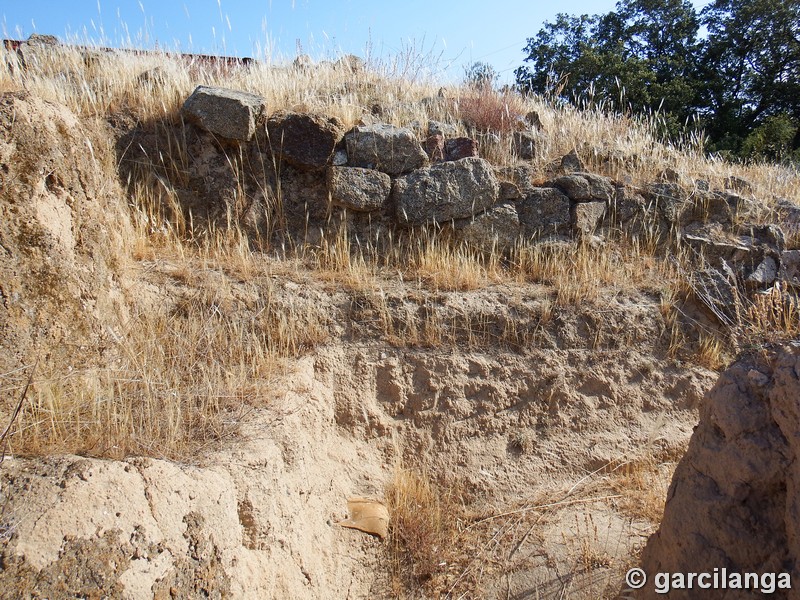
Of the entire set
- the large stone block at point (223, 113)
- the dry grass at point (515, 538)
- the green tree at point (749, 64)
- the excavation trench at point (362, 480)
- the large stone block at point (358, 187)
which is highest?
the green tree at point (749, 64)

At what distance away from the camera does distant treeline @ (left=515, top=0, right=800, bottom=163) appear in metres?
16.0

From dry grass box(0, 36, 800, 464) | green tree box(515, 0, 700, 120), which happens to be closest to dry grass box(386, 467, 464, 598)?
dry grass box(0, 36, 800, 464)

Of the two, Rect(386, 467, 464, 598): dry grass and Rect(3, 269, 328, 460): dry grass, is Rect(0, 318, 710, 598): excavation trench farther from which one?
Rect(3, 269, 328, 460): dry grass

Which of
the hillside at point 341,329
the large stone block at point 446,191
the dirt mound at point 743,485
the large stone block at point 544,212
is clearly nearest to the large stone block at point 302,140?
the hillside at point 341,329

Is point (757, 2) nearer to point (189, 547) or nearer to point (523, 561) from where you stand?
point (523, 561)

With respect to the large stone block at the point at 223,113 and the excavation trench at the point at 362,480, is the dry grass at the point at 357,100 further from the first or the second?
the excavation trench at the point at 362,480

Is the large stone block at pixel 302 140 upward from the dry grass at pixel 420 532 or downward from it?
upward

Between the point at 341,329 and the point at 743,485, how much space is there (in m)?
3.35

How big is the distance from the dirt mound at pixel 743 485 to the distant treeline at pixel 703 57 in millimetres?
13937

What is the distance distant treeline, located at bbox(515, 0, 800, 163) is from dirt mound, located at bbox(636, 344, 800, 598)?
549 inches

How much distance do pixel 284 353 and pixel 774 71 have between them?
17547 millimetres

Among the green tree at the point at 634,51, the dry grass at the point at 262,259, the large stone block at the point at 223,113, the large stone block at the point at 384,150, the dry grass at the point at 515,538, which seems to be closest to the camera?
the dry grass at the point at 262,259

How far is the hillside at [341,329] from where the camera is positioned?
3.28 m

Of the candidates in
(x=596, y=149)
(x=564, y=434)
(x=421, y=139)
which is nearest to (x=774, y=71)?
(x=596, y=149)
